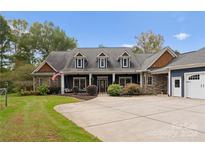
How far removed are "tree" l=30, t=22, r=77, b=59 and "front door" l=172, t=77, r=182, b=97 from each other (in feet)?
90.7

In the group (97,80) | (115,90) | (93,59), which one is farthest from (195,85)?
(93,59)

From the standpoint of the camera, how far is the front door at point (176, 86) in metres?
21.3

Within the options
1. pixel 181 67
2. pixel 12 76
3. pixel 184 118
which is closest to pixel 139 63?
A: pixel 181 67

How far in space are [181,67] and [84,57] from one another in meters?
12.4

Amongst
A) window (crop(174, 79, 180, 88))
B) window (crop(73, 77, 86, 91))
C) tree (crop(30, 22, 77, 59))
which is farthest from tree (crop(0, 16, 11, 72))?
window (crop(174, 79, 180, 88))

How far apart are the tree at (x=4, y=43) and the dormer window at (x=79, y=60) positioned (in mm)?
15766

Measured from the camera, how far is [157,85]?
27719mm

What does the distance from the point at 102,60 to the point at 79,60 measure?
8.86 ft

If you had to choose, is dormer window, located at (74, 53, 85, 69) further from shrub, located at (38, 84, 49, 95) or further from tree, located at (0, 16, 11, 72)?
tree, located at (0, 16, 11, 72)

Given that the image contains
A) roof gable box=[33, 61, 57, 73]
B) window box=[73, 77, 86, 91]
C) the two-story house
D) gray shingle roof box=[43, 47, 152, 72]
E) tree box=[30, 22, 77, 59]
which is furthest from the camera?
tree box=[30, 22, 77, 59]

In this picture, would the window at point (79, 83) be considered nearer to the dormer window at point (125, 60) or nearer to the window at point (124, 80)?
the window at point (124, 80)

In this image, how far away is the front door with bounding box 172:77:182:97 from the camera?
2130cm
